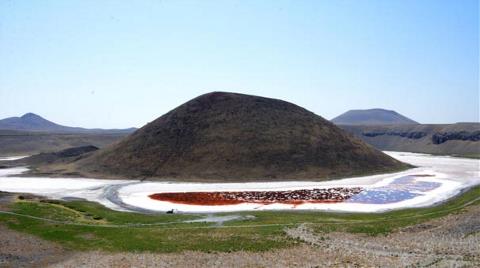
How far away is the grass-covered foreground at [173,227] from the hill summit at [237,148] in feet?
138

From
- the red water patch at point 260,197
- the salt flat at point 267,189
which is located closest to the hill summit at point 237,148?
the salt flat at point 267,189

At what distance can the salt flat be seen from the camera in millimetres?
59125

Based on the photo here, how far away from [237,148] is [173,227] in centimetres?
6442

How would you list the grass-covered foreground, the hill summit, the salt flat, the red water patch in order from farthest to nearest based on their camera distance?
the hill summit < the red water patch < the salt flat < the grass-covered foreground

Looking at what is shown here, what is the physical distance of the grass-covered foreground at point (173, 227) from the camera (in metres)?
35.3

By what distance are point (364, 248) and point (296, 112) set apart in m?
98.0

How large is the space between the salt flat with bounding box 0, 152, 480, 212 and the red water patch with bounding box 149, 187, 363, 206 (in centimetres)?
239

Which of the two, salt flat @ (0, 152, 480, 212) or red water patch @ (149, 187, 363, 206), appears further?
red water patch @ (149, 187, 363, 206)

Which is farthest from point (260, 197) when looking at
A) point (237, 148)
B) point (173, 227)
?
point (237, 148)

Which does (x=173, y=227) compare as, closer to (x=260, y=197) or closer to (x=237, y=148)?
(x=260, y=197)

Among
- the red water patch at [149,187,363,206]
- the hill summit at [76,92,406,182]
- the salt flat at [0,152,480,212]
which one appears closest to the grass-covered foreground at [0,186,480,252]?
the salt flat at [0,152,480,212]

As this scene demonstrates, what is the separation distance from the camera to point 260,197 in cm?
6869

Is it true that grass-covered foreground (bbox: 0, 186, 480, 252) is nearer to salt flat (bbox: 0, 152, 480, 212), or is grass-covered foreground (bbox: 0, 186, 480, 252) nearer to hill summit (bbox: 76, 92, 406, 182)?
salt flat (bbox: 0, 152, 480, 212)

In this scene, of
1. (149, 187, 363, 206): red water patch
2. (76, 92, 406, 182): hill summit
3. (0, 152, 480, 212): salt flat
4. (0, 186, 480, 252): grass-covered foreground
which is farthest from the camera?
(76, 92, 406, 182): hill summit
